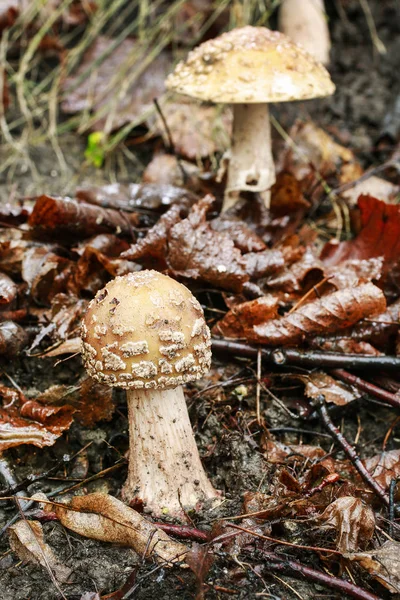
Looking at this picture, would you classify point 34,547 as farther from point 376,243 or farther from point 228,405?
point 376,243

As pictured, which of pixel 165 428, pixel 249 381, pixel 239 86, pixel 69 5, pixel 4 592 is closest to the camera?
pixel 4 592

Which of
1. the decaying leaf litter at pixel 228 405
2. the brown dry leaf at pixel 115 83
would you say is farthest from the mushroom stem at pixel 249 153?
the brown dry leaf at pixel 115 83

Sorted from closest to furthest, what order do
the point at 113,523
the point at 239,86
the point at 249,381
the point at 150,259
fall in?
the point at 113,523
the point at 249,381
the point at 150,259
the point at 239,86

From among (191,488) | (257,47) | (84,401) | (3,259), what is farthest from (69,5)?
(191,488)

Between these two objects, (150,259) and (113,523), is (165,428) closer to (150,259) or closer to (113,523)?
(113,523)

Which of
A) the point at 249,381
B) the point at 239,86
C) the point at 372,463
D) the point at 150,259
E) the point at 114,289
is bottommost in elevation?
the point at 372,463

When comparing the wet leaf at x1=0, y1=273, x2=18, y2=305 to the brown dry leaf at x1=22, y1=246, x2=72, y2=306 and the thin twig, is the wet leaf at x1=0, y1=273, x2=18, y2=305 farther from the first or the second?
the thin twig

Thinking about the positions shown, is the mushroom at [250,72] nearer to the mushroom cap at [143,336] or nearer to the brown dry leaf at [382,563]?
the mushroom cap at [143,336]
